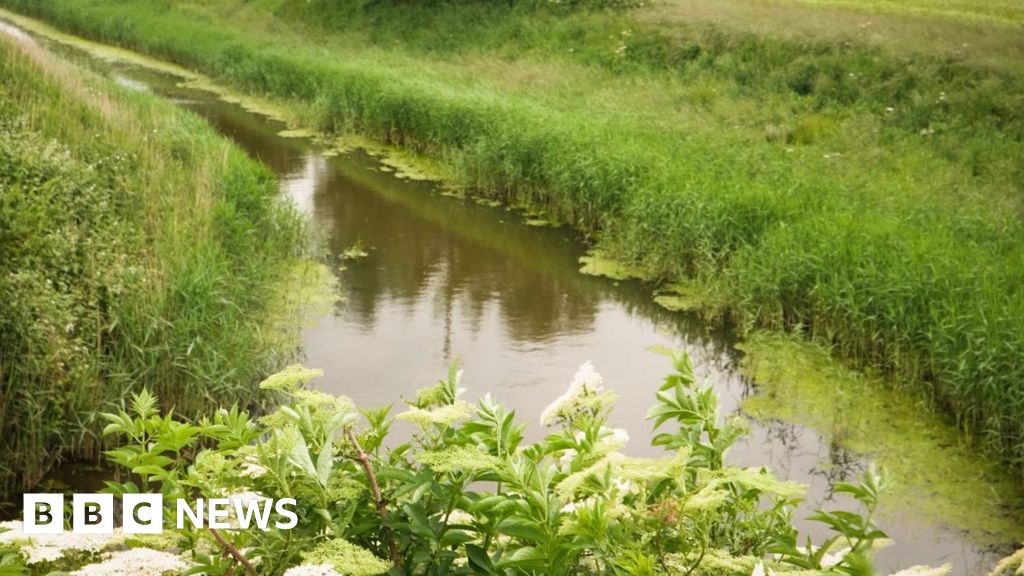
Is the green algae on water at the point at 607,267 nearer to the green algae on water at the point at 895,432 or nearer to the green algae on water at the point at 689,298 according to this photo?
the green algae on water at the point at 689,298

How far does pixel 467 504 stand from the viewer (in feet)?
6.96

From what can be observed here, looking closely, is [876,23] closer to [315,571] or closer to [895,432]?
[895,432]

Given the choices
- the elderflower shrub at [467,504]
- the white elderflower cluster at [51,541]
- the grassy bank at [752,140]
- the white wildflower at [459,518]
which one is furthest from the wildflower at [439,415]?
the grassy bank at [752,140]

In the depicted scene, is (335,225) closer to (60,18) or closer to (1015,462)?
(1015,462)

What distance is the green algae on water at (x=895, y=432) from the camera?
585 centimetres

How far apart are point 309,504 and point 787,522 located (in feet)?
3.48

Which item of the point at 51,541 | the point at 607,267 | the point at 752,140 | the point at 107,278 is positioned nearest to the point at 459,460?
the point at 51,541

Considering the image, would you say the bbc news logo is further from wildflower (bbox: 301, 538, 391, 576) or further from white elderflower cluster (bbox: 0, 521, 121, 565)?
wildflower (bbox: 301, 538, 391, 576)

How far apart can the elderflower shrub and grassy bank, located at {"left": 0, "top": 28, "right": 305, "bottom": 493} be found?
3.24m

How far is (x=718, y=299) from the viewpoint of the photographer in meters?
8.76

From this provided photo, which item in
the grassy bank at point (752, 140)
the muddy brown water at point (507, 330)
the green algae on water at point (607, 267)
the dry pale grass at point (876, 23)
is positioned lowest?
→ the muddy brown water at point (507, 330)

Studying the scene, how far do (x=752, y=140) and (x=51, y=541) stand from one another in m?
11.7

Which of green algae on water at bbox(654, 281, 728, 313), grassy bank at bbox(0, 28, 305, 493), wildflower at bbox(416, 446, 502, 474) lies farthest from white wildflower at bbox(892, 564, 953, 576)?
green algae on water at bbox(654, 281, 728, 313)

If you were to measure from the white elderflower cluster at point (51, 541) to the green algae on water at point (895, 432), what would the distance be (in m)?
4.57
